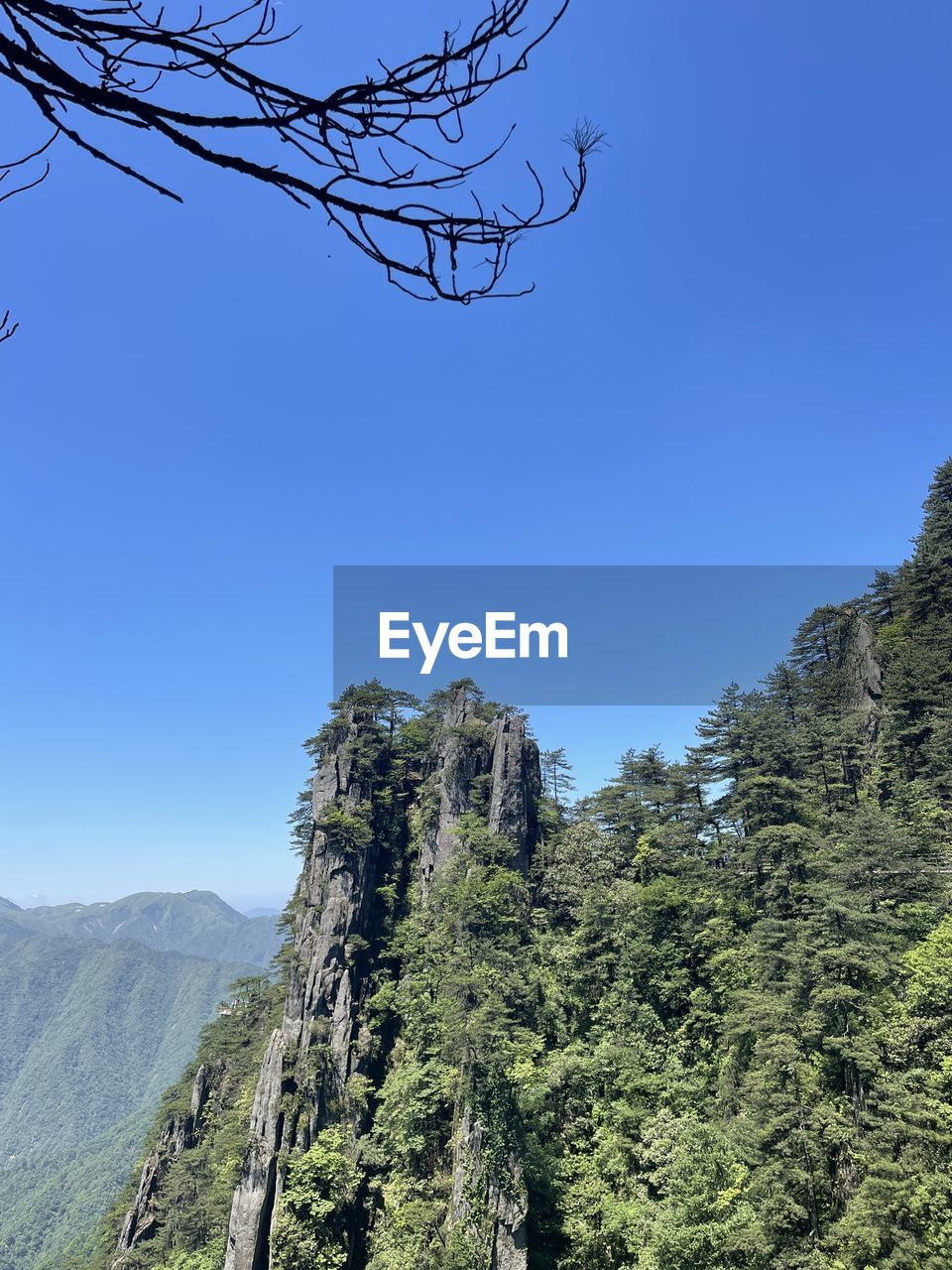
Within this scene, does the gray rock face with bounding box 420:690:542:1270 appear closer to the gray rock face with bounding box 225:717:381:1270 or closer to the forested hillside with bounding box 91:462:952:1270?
the forested hillside with bounding box 91:462:952:1270

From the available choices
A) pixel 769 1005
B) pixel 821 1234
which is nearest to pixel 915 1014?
pixel 769 1005

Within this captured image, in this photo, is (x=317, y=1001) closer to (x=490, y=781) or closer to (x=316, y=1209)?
(x=316, y=1209)

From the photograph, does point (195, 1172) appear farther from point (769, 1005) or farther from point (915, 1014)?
point (915, 1014)

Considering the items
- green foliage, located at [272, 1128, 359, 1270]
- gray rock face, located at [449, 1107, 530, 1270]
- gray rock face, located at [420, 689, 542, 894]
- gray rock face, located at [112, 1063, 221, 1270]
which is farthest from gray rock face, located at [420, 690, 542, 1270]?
gray rock face, located at [112, 1063, 221, 1270]

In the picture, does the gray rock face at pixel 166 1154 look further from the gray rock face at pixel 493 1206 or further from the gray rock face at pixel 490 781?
the gray rock face at pixel 493 1206

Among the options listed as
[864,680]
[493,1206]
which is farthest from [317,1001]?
[864,680]

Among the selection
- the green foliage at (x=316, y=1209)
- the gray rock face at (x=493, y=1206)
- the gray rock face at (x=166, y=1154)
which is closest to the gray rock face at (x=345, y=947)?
the gray rock face at (x=493, y=1206)
